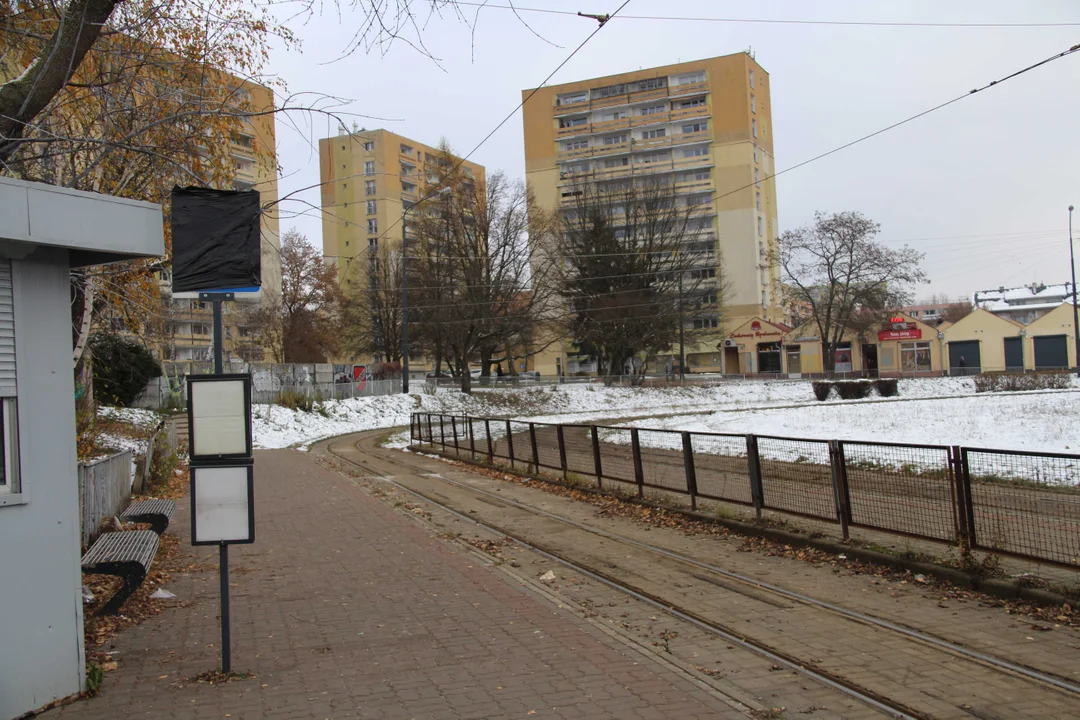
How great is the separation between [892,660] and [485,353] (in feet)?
172

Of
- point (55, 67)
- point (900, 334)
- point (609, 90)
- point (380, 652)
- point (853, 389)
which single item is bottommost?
point (380, 652)

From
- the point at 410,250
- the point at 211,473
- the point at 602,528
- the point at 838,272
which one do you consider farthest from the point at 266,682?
the point at 838,272

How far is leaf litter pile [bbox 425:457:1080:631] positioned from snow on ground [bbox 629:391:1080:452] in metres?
8.01

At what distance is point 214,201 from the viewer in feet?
18.4

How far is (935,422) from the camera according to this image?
24.1 m

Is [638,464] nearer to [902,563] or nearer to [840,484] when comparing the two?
[840,484]

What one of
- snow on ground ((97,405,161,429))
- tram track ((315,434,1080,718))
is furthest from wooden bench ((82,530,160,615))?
snow on ground ((97,405,161,429))

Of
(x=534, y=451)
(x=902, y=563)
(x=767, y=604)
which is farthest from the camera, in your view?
(x=534, y=451)

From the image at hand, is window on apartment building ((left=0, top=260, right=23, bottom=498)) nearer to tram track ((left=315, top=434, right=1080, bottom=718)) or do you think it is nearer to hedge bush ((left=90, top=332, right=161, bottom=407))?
tram track ((left=315, top=434, right=1080, bottom=718))

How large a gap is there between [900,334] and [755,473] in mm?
55931

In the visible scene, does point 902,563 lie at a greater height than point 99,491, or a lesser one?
lesser

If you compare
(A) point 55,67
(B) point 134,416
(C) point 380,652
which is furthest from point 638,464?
(B) point 134,416

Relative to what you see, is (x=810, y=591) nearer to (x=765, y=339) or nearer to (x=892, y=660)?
(x=892, y=660)

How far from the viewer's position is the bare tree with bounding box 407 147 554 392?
5038 centimetres
